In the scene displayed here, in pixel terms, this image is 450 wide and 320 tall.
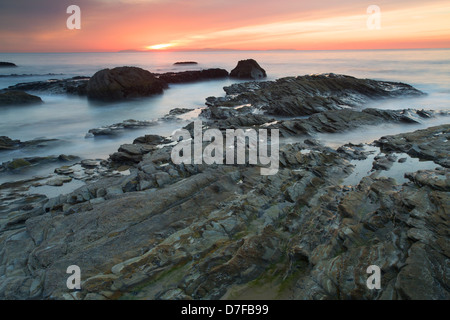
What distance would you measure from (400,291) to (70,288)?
20.1 feet

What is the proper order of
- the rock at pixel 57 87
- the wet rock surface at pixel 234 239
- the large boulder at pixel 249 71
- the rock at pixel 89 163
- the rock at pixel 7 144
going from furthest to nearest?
Answer: the large boulder at pixel 249 71 < the rock at pixel 57 87 < the rock at pixel 7 144 < the rock at pixel 89 163 < the wet rock surface at pixel 234 239

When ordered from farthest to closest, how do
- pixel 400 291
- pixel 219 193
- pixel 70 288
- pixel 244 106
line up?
pixel 244 106 < pixel 219 193 < pixel 70 288 < pixel 400 291

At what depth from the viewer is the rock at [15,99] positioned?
1252 inches

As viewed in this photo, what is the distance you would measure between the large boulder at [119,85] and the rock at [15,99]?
6.87 m

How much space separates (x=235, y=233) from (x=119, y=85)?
35774 millimetres

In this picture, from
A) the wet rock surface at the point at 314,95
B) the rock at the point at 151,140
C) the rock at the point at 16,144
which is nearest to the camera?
the rock at the point at 151,140

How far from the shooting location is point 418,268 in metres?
4.85

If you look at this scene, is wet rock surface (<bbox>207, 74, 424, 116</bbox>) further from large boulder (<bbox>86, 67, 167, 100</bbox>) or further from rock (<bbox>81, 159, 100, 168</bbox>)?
rock (<bbox>81, 159, 100, 168</bbox>)

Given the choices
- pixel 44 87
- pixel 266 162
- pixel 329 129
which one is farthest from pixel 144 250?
pixel 44 87

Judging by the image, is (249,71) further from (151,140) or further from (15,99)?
(151,140)

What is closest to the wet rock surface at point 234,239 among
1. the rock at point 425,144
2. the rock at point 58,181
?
the rock at point 58,181

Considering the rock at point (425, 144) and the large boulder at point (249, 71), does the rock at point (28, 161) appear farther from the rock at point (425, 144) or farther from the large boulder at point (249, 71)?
the large boulder at point (249, 71)

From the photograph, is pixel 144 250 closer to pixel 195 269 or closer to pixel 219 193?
pixel 195 269

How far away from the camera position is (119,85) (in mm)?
37906
